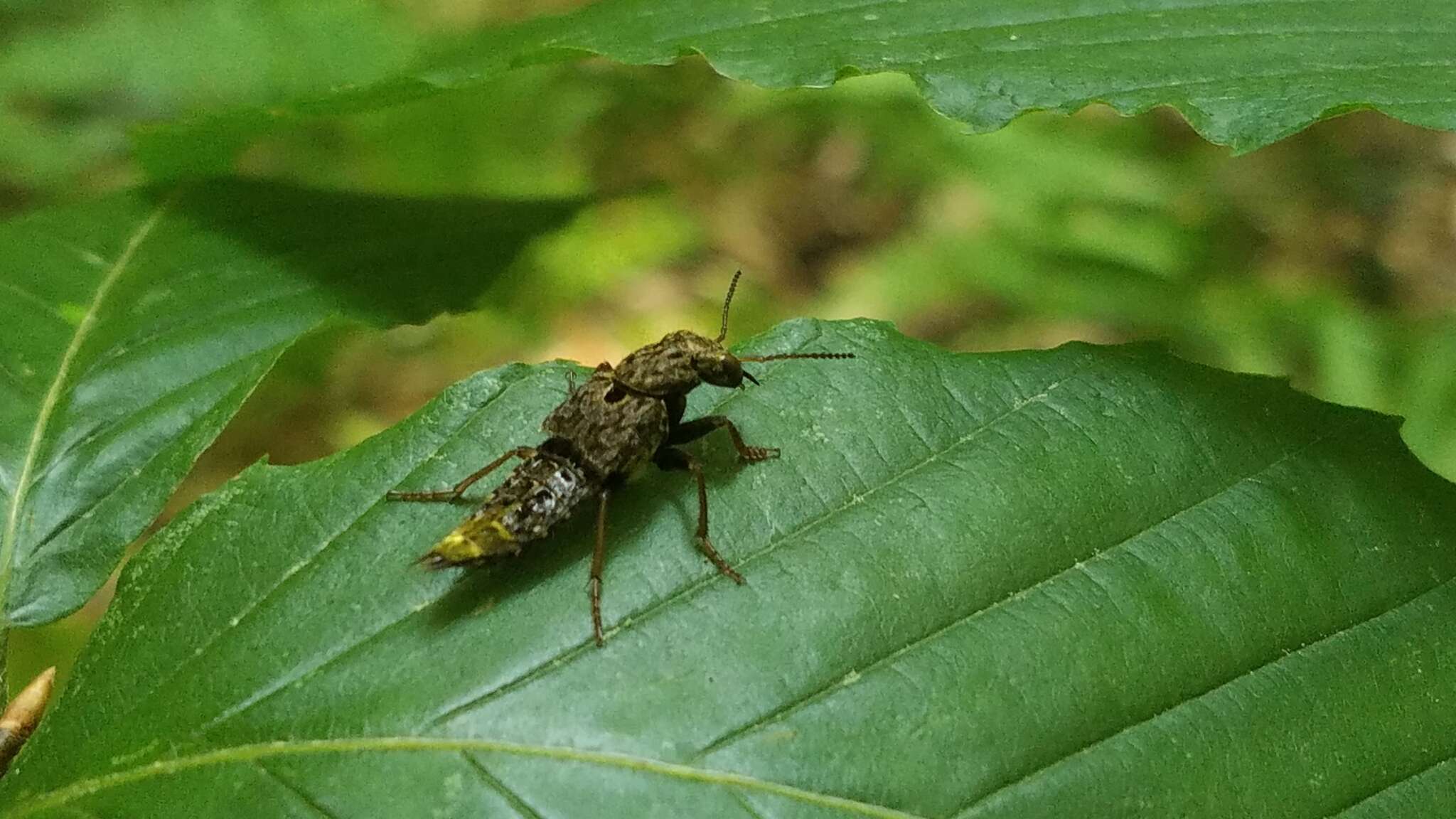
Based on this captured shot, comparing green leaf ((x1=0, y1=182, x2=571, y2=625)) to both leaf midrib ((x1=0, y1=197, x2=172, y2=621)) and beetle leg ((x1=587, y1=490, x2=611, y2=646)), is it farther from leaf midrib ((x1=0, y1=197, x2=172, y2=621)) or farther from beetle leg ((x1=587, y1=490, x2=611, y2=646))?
beetle leg ((x1=587, y1=490, x2=611, y2=646))

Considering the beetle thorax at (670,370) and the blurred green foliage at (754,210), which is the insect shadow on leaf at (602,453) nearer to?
the beetle thorax at (670,370)

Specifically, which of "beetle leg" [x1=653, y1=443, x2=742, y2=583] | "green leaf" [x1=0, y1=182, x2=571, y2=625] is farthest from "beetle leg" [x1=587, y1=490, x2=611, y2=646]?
"green leaf" [x1=0, y1=182, x2=571, y2=625]

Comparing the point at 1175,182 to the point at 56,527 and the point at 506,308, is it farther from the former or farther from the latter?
the point at 56,527

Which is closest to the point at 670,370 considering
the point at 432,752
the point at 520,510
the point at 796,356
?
the point at 796,356

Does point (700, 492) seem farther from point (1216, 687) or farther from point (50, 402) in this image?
point (50, 402)

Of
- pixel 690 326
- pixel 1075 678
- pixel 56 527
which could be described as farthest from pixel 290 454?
pixel 1075 678

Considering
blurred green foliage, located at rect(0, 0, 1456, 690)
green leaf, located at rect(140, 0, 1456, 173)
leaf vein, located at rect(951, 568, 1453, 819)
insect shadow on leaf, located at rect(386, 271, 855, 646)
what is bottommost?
blurred green foliage, located at rect(0, 0, 1456, 690)
